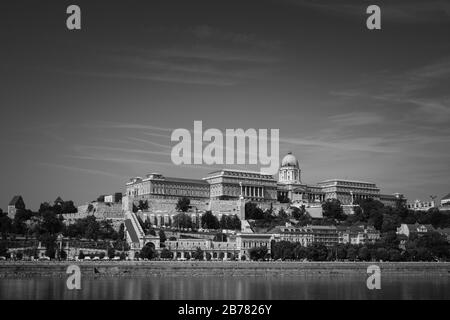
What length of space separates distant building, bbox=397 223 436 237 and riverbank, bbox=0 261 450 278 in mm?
19050

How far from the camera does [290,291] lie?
151 ft

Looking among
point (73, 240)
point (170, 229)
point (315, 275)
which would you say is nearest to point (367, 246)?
point (315, 275)

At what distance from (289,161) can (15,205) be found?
5006 cm

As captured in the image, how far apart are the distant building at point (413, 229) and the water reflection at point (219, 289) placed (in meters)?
32.7

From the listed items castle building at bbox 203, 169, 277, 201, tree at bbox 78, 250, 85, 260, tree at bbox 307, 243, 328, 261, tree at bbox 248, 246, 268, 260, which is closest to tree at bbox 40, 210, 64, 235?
tree at bbox 78, 250, 85, 260

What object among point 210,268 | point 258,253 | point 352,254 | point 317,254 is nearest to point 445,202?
point 352,254

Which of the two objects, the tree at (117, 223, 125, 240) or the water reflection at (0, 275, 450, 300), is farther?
the tree at (117, 223, 125, 240)

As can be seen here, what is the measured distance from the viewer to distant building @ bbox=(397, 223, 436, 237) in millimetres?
90069

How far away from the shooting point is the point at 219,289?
154 feet

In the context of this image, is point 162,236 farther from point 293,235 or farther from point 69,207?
point 69,207

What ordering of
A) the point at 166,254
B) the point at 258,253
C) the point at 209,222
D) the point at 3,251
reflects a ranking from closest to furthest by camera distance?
the point at 3,251 → the point at 166,254 → the point at 258,253 → the point at 209,222

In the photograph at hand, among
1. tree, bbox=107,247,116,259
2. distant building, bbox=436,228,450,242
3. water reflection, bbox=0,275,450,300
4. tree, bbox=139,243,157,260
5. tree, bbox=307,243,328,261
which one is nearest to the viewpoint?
water reflection, bbox=0,275,450,300

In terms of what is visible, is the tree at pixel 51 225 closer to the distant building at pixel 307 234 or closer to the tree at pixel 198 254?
the tree at pixel 198 254

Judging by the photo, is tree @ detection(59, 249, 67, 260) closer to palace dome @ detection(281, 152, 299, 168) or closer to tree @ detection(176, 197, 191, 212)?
tree @ detection(176, 197, 191, 212)
